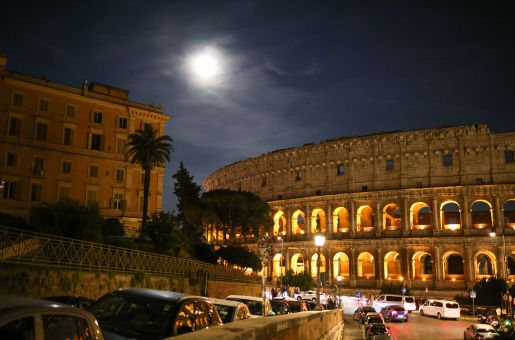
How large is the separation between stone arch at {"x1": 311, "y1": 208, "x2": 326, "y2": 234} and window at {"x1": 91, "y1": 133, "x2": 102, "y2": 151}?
34237 mm

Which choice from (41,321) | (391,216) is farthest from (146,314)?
(391,216)

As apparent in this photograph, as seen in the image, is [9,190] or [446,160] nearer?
[9,190]

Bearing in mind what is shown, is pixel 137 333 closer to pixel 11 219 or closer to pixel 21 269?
pixel 21 269

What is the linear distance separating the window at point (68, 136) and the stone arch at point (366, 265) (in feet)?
133

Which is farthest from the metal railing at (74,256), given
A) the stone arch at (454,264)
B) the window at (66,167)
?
the stone arch at (454,264)

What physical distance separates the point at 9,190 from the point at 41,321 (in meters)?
40.7

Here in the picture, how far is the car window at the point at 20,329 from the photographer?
14.3ft

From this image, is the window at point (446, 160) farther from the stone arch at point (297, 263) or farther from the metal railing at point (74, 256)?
the metal railing at point (74, 256)

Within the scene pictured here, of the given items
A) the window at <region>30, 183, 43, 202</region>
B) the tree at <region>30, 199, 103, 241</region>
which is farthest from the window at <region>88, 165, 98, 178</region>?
the tree at <region>30, 199, 103, 241</region>

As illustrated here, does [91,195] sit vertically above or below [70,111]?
below

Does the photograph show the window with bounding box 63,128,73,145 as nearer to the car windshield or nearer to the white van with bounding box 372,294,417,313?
the white van with bounding box 372,294,417,313

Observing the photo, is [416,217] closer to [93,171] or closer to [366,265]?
[366,265]

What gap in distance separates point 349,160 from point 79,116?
125ft

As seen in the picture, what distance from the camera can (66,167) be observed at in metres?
44.2
